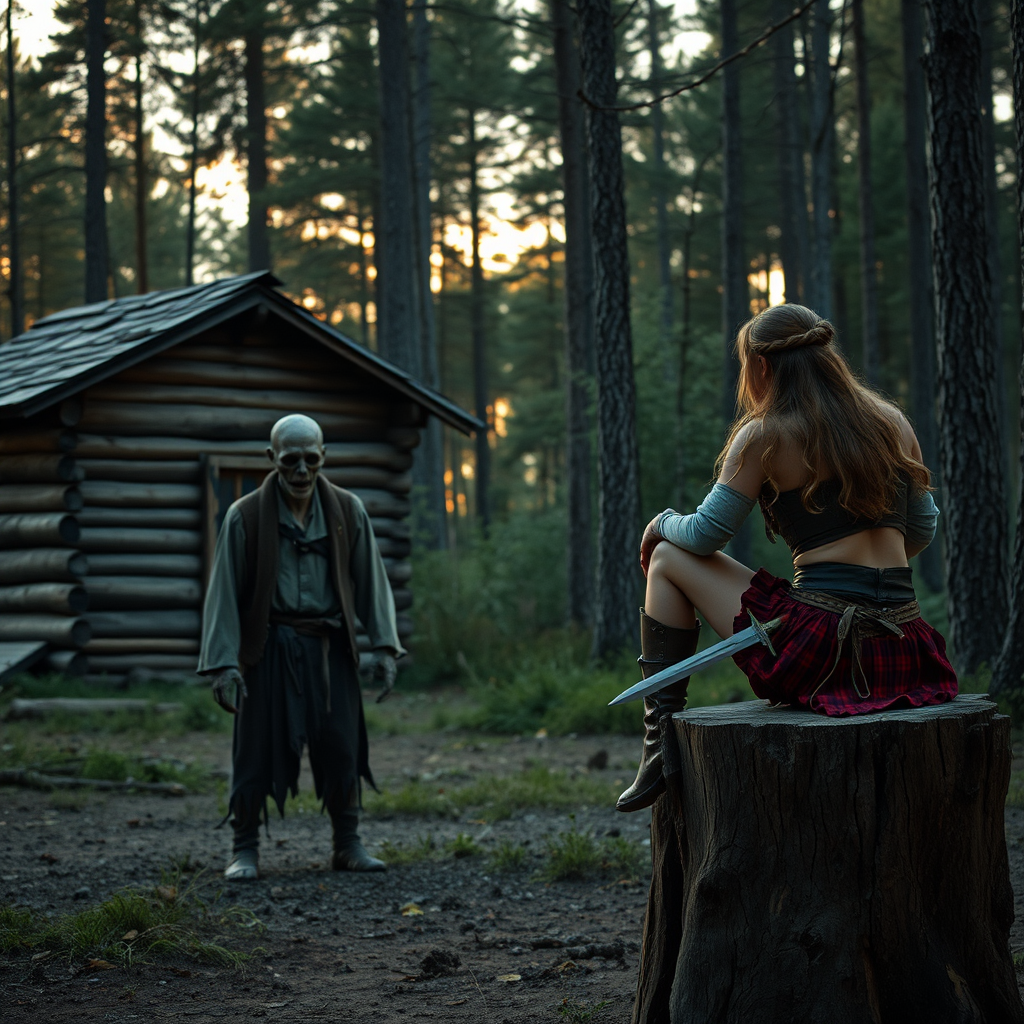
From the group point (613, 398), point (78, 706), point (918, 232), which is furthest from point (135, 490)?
point (918, 232)

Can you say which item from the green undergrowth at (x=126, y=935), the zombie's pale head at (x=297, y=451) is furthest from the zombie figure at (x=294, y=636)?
the green undergrowth at (x=126, y=935)

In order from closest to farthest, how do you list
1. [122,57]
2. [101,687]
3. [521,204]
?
1. [101,687]
2. [122,57]
3. [521,204]

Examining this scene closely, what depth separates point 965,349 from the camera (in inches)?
332

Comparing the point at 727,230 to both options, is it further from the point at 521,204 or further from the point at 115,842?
the point at 521,204

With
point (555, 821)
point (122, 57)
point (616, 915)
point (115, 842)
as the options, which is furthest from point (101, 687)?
point (122, 57)

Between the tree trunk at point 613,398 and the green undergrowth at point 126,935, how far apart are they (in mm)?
8361

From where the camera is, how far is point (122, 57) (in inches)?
1011

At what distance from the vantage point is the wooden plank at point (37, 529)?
11906 mm

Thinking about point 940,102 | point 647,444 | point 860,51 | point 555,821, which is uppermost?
point 860,51

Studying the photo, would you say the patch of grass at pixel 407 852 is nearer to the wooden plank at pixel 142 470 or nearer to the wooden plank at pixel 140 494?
the wooden plank at pixel 140 494

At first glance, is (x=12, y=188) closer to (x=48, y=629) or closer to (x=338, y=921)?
(x=48, y=629)

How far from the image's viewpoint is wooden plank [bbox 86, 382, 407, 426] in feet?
40.8

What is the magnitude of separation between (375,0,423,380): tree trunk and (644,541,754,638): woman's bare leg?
1489 cm

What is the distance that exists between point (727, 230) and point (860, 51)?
5.14 metres
